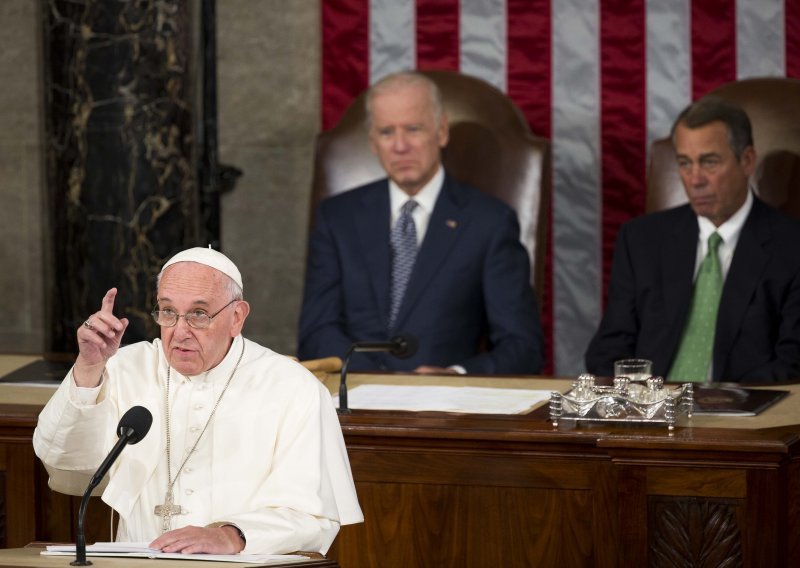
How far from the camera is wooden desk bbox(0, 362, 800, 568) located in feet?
11.9

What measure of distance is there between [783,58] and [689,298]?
164cm

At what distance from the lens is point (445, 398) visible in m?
4.30

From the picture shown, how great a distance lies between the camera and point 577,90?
6.72 metres

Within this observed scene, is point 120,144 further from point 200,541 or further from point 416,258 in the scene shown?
point 200,541

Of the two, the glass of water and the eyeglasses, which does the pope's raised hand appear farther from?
the glass of water

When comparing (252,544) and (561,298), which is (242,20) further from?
(252,544)

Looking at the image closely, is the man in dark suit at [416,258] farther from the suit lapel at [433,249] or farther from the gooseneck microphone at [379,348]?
the gooseneck microphone at [379,348]

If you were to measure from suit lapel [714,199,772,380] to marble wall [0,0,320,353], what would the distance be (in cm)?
246

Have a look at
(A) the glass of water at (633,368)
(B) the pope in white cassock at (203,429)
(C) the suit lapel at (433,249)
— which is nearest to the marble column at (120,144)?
(C) the suit lapel at (433,249)

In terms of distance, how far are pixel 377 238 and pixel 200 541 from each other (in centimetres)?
284

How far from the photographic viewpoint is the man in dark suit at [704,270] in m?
5.25

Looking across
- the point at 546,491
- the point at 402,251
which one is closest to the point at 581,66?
the point at 402,251

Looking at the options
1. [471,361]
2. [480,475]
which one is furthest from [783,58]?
[480,475]

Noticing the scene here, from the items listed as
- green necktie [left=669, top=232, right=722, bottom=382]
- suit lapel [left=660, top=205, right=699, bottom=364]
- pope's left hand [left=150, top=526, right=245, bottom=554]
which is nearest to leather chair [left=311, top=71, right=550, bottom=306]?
suit lapel [left=660, top=205, right=699, bottom=364]
